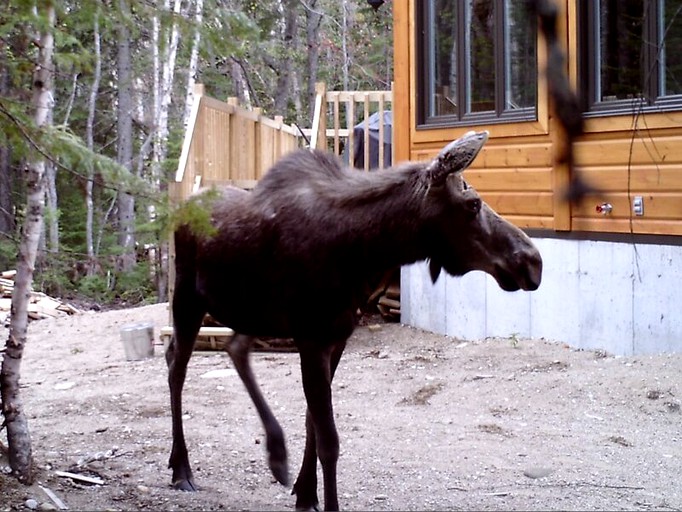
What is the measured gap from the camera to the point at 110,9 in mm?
4852

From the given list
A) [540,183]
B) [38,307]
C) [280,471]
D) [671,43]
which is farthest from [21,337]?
[38,307]

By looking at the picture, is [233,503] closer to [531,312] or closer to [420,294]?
[531,312]

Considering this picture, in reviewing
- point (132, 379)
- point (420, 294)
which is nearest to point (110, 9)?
point (132, 379)

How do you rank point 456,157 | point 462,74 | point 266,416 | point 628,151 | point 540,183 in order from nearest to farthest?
point 456,157
point 266,416
point 628,151
point 540,183
point 462,74

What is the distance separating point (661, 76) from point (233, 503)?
529 centimetres

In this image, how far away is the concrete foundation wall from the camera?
952 centimetres

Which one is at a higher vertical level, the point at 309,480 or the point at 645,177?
the point at 645,177

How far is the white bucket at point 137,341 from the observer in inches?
456

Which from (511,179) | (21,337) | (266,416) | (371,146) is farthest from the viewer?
(371,146)

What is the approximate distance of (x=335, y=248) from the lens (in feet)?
16.6

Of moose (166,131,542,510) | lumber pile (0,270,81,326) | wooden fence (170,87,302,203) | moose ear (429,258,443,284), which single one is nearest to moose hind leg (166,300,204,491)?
moose (166,131,542,510)

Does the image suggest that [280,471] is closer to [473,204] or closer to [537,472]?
[537,472]

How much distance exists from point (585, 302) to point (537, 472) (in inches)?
168

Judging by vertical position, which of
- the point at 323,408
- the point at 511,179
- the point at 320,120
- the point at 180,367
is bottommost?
the point at 323,408
